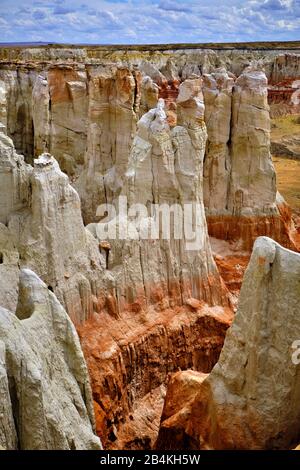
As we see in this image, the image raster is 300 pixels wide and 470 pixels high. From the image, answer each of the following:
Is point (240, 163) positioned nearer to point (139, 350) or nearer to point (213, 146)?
point (213, 146)

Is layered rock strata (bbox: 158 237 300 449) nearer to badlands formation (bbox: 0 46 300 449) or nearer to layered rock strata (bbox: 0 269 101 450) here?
badlands formation (bbox: 0 46 300 449)

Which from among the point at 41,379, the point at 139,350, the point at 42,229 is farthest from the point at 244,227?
the point at 41,379

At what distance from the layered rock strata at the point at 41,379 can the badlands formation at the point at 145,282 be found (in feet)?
0.07

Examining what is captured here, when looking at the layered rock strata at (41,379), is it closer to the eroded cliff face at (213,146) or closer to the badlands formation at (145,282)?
the badlands formation at (145,282)

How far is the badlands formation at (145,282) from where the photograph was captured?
841 cm

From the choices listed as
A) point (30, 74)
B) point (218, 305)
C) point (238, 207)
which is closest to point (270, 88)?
point (30, 74)

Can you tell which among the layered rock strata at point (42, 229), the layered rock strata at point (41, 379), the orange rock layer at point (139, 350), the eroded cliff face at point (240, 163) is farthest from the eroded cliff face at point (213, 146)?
the layered rock strata at point (41, 379)

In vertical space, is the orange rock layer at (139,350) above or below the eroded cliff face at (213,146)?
below

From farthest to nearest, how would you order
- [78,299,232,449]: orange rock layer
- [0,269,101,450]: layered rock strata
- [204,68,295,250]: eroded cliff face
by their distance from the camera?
[204,68,295,250]: eroded cliff face, [78,299,232,449]: orange rock layer, [0,269,101,450]: layered rock strata

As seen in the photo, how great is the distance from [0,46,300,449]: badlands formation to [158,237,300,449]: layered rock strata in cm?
2

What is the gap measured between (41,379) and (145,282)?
6.25 meters

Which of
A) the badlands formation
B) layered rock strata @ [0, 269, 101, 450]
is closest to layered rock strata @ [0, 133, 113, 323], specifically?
the badlands formation

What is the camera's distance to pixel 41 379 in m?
7.20

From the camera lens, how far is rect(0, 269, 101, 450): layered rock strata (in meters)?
7.10
